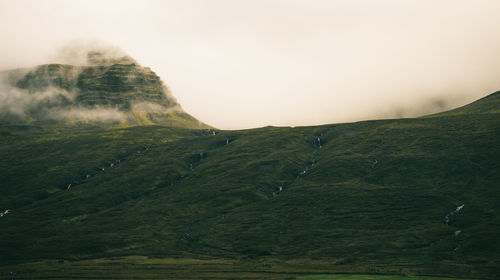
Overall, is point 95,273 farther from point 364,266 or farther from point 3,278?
point 364,266

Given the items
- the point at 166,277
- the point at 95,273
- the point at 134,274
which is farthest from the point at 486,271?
the point at 95,273

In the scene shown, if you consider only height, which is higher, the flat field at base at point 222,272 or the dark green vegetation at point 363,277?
the dark green vegetation at point 363,277

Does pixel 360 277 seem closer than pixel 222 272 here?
Yes

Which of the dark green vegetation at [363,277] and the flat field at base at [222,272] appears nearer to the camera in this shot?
the dark green vegetation at [363,277]

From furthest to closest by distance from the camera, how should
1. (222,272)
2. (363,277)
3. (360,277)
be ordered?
(222,272) → (363,277) → (360,277)

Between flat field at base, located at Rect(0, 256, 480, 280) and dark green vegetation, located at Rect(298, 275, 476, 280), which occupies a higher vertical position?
dark green vegetation, located at Rect(298, 275, 476, 280)

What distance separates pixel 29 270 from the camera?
196 meters

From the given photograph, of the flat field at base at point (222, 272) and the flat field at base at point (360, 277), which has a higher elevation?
the flat field at base at point (360, 277)

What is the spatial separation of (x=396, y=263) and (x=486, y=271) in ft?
111

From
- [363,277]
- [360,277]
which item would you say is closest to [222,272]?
[360,277]

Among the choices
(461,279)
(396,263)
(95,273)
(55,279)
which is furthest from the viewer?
(396,263)

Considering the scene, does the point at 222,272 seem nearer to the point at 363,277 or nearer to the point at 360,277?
the point at 360,277

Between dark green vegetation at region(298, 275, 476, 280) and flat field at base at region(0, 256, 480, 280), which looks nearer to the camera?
dark green vegetation at region(298, 275, 476, 280)

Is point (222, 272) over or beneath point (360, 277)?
beneath
